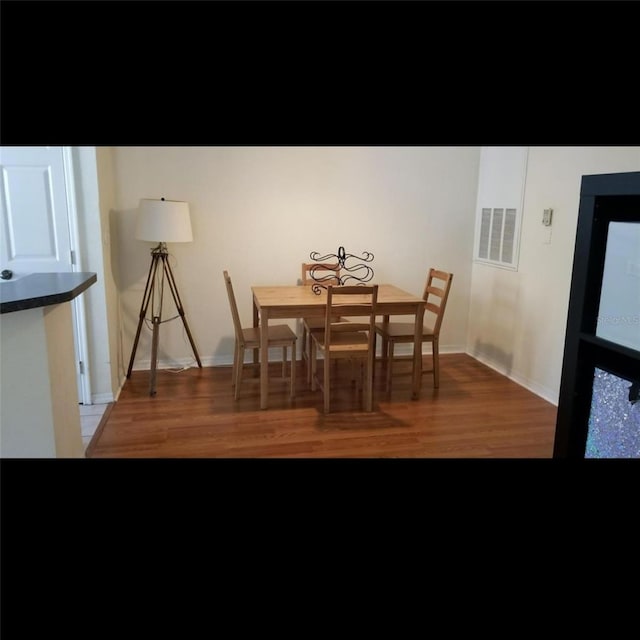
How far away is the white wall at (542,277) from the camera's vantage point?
9.46ft

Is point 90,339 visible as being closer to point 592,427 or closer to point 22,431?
point 22,431

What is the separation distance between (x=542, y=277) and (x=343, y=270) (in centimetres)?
137

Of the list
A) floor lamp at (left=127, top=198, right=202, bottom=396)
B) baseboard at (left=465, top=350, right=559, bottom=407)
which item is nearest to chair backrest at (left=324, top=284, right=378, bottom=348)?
floor lamp at (left=127, top=198, right=202, bottom=396)

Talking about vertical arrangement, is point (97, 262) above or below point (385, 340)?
above

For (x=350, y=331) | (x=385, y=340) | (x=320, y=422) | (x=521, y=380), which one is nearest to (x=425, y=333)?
(x=385, y=340)

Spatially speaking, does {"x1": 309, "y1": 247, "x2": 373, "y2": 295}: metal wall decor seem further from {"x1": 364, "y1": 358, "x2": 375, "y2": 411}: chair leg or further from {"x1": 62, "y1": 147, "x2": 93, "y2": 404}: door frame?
{"x1": 62, "y1": 147, "x2": 93, "y2": 404}: door frame

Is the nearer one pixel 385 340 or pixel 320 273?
pixel 385 340

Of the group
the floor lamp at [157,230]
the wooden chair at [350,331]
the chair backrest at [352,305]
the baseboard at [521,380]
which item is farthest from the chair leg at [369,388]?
the floor lamp at [157,230]

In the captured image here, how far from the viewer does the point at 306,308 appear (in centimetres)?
279

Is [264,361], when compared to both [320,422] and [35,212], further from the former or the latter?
[35,212]

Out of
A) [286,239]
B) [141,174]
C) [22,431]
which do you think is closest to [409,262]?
[286,239]

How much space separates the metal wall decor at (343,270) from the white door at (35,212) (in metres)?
1.54

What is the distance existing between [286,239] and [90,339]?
4.90 feet

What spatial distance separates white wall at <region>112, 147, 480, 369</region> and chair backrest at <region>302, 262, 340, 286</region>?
0.40 feet
